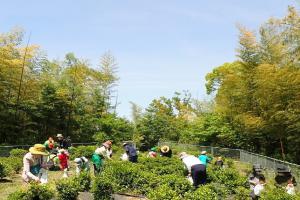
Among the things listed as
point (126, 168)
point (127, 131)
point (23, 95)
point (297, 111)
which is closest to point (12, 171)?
point (126, 168)

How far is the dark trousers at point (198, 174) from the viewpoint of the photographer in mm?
11750

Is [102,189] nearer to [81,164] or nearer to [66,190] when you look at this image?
[66,190]

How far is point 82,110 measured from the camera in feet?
127

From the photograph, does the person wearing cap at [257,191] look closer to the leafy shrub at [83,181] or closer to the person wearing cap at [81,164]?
the leafy shrub at [83,181]

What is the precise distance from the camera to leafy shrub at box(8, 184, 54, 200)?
9117mm

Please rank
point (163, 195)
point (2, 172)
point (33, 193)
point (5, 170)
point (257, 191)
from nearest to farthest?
point (33, 193), point (163, 195), point (257, 191), point (2, 172), point (5, 170)

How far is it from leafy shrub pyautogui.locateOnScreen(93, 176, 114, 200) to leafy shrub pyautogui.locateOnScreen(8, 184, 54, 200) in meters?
1.55

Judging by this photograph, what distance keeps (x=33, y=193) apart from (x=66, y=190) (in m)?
1.39

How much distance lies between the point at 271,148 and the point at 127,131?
555 inches

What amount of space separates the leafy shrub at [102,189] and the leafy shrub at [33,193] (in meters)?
1.55

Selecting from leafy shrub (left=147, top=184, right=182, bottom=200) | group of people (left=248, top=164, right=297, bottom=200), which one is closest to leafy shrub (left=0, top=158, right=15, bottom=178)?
leafy shrub (left=147, top=184, right=182, bottom=200)

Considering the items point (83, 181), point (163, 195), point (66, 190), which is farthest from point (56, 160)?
point (163, 195)

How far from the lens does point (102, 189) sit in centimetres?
1078

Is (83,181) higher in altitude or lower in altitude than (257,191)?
lower
